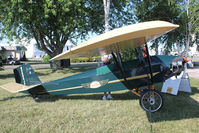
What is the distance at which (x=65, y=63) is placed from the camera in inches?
851

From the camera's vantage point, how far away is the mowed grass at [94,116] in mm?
3252

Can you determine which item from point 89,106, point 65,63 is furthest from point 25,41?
point 89,106

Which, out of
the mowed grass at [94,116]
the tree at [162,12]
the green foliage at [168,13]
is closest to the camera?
the mowed grass at [94,116]

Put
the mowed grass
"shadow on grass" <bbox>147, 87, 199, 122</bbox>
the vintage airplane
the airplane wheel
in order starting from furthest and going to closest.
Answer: the vintage airplane, the airplane wheel, "shadow on grass" <bbox>147, 87, 199, 122</bbox>, the mowed grass

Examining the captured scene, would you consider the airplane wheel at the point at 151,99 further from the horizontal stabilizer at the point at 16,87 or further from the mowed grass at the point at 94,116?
the horizontal stabilizer at the point at 16,87

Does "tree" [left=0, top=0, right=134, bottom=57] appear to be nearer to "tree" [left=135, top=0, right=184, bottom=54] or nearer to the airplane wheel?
"tree" [left=135, top=0, right=184, bottom=54]

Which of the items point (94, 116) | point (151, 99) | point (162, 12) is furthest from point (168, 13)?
point (94, 116)

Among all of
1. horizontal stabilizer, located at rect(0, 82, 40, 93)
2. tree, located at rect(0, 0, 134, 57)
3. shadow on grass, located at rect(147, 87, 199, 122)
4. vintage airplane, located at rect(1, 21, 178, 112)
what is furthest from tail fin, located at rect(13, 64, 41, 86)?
tree, located at rect(0, 0, 134, 57)

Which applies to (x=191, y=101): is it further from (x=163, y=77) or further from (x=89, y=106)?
(x=89, y=106)

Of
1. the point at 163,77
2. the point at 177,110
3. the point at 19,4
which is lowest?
the point at 177,110

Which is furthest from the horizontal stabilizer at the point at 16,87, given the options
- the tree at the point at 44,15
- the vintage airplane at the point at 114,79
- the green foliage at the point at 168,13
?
the green foliage at the point at 168,13

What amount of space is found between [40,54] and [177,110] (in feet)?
216

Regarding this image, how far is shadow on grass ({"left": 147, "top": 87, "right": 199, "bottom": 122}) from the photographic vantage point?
3748mm

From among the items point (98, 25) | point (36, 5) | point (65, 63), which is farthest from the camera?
point (65, 63)
